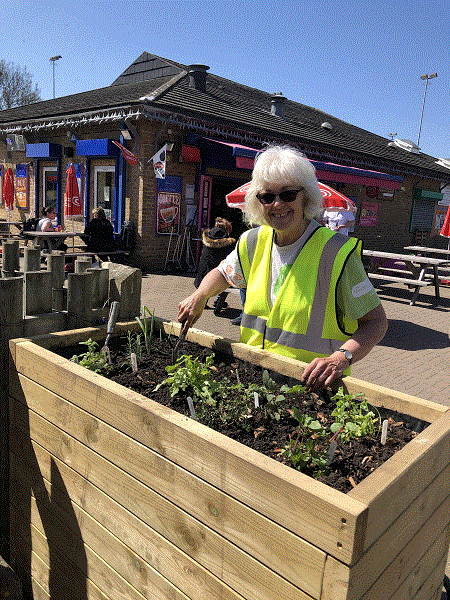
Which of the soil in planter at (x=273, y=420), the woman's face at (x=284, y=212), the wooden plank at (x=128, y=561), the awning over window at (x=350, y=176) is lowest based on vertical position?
the wooden plank at (x=128, y=561)

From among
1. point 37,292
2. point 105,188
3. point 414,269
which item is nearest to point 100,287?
point 37,292

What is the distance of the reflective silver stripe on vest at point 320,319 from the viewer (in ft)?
7.22

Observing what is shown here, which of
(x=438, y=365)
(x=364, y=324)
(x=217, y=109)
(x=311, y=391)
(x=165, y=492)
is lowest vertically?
(x=438, y=365)

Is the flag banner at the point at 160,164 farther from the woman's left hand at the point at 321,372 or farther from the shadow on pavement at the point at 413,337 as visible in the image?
the woman's left hand at the point at 321,372

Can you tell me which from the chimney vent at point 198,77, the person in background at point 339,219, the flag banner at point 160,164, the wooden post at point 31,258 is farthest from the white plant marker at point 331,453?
the chimney vent at point 198,77

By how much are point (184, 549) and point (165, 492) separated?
172 millimetres

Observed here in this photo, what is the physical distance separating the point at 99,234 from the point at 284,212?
910 cm

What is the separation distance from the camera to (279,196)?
2.24 m

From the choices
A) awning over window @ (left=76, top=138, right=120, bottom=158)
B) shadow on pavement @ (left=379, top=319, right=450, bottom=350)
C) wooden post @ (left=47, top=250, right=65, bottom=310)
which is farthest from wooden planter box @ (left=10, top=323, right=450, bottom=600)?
awning over window @ (left=76, top=138, right=120, bottom=158)

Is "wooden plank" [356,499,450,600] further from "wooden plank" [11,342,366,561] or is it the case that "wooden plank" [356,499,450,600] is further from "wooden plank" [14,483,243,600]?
"wooden plank" [14,483,243,600]

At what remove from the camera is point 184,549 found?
60.7 inches

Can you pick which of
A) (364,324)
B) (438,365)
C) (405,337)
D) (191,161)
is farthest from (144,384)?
(191,161)

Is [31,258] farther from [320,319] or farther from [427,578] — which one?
[427,578]

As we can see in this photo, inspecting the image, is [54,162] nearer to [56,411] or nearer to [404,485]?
[56,411]
